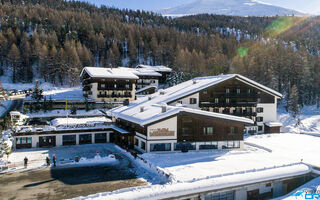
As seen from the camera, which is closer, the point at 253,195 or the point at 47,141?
the point at 253,195

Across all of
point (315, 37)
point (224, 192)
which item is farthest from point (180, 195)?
point (315, 37)

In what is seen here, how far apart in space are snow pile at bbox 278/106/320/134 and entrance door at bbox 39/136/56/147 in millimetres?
43602

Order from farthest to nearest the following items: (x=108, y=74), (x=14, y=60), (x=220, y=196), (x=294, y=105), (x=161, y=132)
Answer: (x=14, y=60) → (x=294, y=105) → (x=108, y=74) → (x=161, y=132) → (x=220, y=196)

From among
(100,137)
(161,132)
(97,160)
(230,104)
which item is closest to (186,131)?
(161,132)

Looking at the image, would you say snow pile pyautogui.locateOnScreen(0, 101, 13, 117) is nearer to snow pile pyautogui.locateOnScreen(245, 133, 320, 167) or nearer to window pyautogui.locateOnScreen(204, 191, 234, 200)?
window pyautogui.locateOnScreen(204, 191, 234, 200)

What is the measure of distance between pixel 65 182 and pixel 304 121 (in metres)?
57.0

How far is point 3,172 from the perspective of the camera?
82.2ft

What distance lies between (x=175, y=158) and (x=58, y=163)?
478 inches

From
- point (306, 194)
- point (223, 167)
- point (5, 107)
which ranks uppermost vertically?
point (5, 107)

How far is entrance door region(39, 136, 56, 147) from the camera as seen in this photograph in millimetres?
36281

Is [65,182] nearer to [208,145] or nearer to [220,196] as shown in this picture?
[220,196]

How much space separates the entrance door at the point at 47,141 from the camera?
3628cm

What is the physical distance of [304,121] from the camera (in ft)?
204

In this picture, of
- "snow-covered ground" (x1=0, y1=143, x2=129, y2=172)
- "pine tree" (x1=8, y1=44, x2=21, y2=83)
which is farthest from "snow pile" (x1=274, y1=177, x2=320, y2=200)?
"pine tree" (x1=8, y1=44, x2=21, y2=83)
